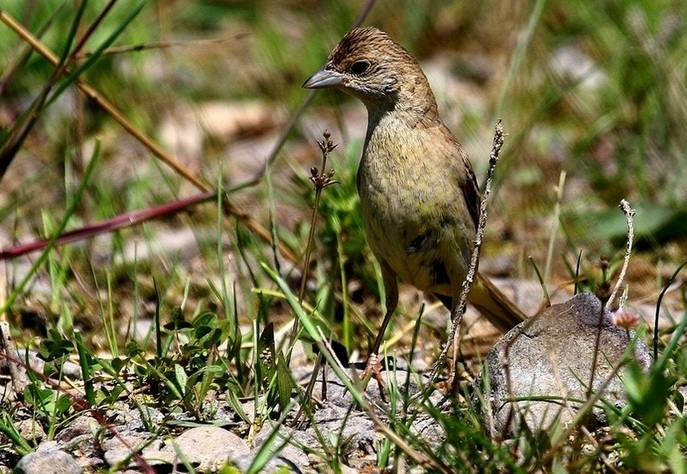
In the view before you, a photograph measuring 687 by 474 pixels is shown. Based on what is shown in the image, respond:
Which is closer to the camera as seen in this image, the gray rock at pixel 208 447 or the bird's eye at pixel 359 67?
the gray rock at pixel 208 447

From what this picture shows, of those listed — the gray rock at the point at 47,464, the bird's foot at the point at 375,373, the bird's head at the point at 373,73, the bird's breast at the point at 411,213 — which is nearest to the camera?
the gray rock at the point at 47,464

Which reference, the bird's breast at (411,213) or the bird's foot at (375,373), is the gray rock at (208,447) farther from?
the bird's breast at (411,213)

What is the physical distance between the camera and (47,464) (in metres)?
3.06

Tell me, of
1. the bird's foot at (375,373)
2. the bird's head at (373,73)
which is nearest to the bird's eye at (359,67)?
the bird's head at (373,73)

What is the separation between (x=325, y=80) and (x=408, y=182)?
66 centimetres

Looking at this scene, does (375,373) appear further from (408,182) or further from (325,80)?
(325,80)

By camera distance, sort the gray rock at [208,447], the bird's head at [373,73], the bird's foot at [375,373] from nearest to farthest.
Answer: the gray rock at [208,447] < the bird's foot at [375,373] < the bird's head at [373,73]

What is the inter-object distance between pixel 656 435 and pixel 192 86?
17.9ft

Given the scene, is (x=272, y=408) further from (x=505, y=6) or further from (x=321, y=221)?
(x=505, y=6)

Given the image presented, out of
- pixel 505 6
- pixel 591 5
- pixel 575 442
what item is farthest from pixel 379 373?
pixel 505 6

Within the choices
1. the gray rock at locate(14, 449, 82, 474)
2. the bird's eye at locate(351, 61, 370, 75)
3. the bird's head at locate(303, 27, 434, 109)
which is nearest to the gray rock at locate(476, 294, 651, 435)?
the gray rock at locate(14, 449, 82, 474)

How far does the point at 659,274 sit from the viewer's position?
485cm

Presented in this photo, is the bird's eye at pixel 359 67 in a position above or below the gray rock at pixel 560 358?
above

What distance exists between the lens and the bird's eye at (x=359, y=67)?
463cm
